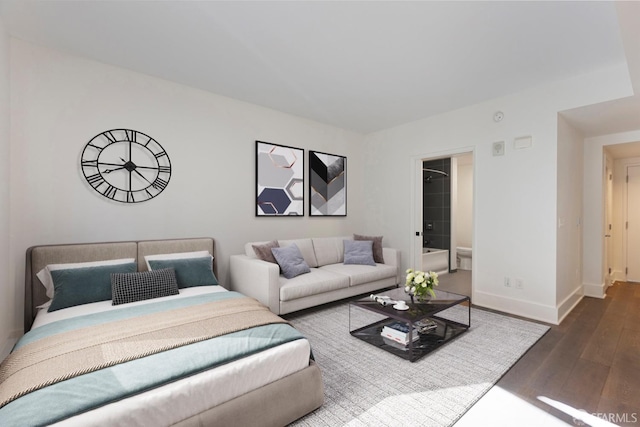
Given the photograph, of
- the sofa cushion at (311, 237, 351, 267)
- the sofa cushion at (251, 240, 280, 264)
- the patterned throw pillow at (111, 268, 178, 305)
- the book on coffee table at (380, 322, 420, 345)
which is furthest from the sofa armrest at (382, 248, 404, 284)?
the patterned throw pillow at (111, 268, 178, 305)

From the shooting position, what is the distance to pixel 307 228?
4594 mm

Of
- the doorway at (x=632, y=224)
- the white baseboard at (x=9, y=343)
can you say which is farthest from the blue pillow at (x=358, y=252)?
the doorway at (x=632, y=224)

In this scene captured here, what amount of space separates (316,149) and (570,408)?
402 centimetres

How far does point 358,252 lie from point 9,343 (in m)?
3.77

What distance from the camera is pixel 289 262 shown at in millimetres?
3531

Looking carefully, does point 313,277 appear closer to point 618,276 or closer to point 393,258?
point 393,258

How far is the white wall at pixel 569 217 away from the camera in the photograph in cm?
333

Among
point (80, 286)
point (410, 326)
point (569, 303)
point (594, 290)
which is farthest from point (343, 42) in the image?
point (594, 290)

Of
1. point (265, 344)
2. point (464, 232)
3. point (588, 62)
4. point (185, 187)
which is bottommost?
point (265, 344)

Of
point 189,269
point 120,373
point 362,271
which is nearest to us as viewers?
point 120,373

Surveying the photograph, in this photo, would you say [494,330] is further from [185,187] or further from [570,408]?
[185,187]

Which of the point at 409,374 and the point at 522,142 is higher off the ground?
the point at 522,142

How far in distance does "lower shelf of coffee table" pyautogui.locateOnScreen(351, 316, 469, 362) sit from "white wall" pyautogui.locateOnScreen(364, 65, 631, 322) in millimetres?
1094

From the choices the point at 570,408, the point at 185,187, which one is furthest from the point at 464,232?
the point at 185,187
